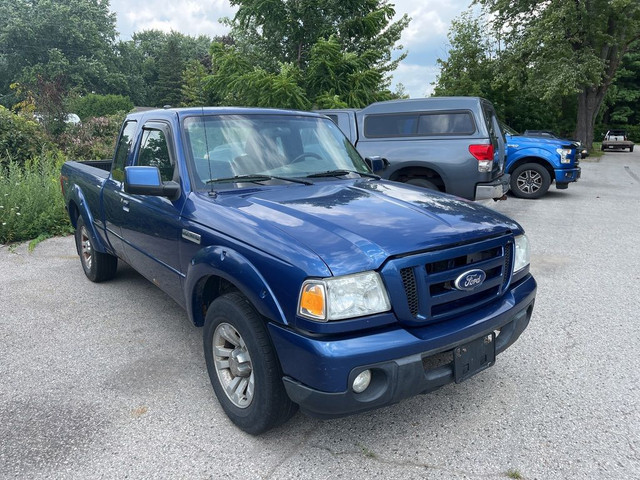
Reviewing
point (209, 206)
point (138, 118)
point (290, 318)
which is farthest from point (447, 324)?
point (138, 118)

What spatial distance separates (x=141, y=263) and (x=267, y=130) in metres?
1.48

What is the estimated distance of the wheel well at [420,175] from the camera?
27.2 ft

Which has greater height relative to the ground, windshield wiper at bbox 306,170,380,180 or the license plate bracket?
windshield wiper at bbox 306,170,380,180

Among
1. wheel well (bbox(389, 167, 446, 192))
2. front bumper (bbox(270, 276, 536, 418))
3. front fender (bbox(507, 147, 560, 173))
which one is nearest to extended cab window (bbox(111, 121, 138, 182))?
front bumper (bbox(270, 276, 536, 418))

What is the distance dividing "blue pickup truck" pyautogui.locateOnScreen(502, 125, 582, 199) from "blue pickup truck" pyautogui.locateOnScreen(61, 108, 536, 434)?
8.89 meters

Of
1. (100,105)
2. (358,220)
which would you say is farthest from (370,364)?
(100,105)

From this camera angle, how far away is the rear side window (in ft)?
27.6

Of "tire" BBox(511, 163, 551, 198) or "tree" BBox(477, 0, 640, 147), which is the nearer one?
"tire" BBox(511, 163, 551, 198)

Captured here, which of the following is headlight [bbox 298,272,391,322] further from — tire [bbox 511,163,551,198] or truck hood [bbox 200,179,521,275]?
tire [bbox 511,163,551,198]

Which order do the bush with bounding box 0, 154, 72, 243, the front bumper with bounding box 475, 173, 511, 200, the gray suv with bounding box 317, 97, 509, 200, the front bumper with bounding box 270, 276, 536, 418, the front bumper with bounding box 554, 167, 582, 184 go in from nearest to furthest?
1. the front bumper with bounding box 270, 276, 536, 418
2. the bush with bounding box 0, 154, 72, 243
3. the front bumper with bounding box 475, 173, 511, 200
4. the gray suv with bounding box 317, 97, 509, 200
5. the front bumper with bounding box 554, 167, 582, 184

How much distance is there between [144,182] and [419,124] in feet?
21.9

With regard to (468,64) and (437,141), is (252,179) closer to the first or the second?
(437,141)

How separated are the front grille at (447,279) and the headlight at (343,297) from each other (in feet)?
0.24

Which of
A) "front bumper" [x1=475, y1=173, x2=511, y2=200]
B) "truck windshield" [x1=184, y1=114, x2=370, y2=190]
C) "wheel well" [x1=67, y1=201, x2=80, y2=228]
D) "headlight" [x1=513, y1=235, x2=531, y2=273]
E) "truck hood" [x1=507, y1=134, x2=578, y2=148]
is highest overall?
"truck windshield" [x1=184, y1=114, x2=370, y2=190]
